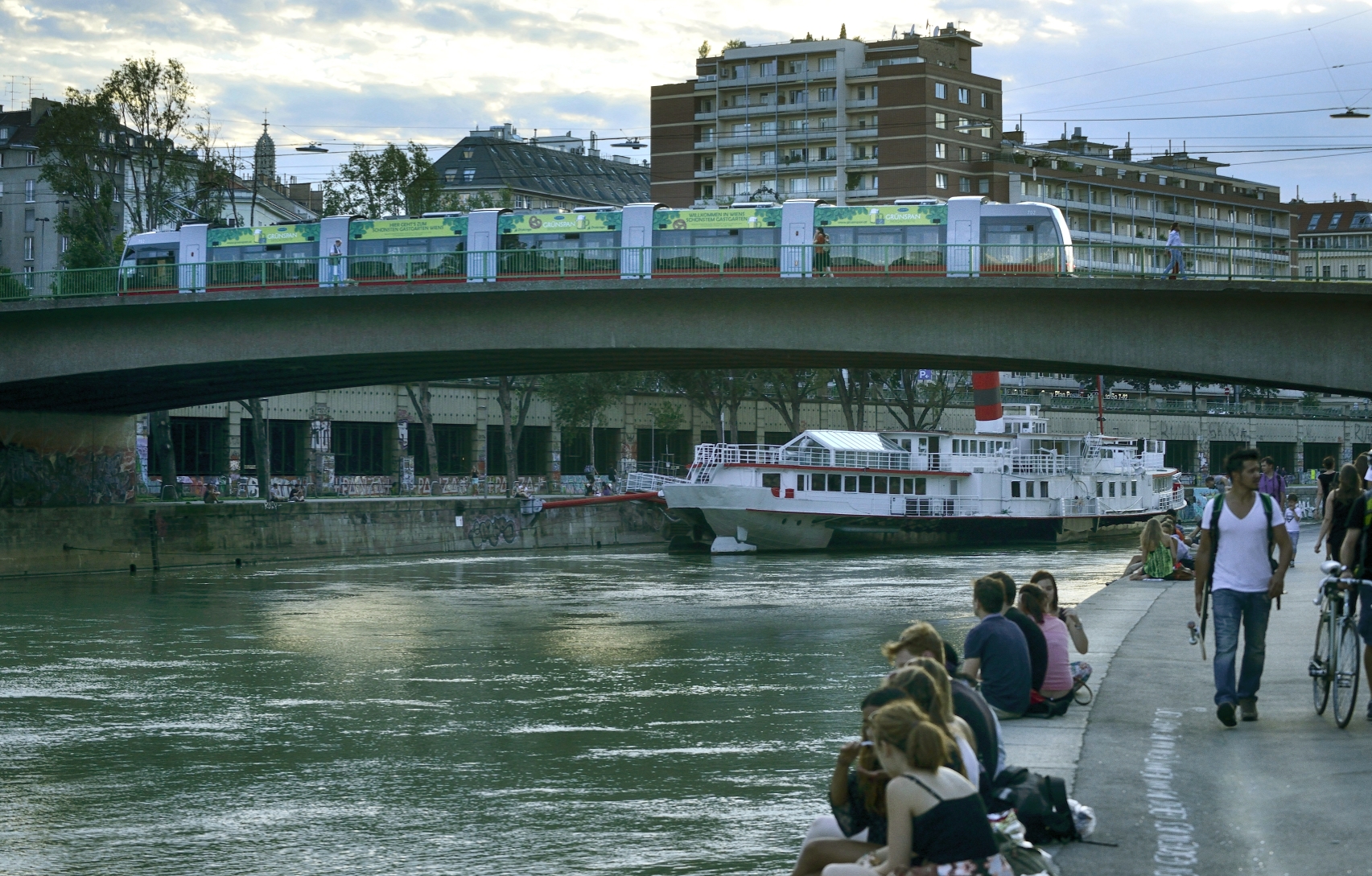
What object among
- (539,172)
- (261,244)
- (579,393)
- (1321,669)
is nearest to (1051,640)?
(1321,669)

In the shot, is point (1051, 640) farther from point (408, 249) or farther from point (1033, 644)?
point (408, 249)

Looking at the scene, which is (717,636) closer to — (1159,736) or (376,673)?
(376,673)

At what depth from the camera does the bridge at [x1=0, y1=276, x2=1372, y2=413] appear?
A: 32562 millimetres

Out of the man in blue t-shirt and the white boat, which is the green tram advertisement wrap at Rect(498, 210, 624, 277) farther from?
the man in blue t-shirt

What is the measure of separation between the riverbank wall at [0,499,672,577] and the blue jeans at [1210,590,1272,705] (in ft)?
137

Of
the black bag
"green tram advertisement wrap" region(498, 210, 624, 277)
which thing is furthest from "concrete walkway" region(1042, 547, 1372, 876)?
"green tram advertisement wrap" region(498, 210, 624, 277)

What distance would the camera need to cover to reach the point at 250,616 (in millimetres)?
34000

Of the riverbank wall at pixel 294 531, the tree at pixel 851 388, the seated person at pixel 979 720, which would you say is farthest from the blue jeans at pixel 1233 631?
the tree at pixel 851 388

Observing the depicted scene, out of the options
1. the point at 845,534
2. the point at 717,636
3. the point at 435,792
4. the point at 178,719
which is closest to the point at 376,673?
the point at 178,719

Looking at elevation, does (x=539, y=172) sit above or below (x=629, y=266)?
above

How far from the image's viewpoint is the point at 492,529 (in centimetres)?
6369

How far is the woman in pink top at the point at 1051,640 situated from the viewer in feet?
42.0

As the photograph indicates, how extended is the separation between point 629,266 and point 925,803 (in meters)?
31.9

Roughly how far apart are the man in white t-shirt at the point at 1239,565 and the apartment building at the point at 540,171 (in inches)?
4406
